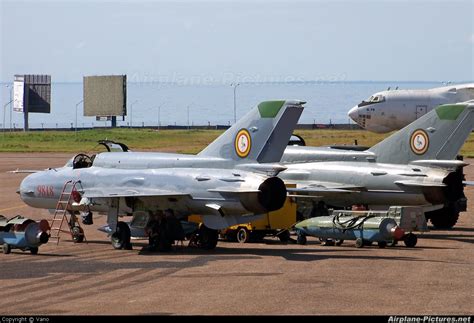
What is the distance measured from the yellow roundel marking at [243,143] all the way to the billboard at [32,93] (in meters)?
148

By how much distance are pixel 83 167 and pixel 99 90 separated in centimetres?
14235

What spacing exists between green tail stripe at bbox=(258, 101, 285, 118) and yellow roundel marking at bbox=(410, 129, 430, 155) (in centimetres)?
663

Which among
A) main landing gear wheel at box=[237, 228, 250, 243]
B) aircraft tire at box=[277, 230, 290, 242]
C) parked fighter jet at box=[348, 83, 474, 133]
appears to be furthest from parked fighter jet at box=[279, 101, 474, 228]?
parked fighter jet at box=[348, 83, 474, 133]

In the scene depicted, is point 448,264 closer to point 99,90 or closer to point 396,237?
point 396,237

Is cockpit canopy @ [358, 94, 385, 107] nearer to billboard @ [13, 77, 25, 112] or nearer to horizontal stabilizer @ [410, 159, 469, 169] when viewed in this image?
horizontal stabilizer @ [410, 159, 469, 169]

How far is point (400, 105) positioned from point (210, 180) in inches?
2074

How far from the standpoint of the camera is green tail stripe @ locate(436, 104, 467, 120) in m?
38.0

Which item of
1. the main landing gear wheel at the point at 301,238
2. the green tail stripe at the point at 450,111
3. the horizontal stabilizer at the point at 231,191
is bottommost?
the main landing gear wheel at the point at 301,238

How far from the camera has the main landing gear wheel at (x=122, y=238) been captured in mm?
33781

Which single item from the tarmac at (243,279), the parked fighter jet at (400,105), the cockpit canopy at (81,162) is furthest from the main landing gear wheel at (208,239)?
the parked fighter jet at (400,105)

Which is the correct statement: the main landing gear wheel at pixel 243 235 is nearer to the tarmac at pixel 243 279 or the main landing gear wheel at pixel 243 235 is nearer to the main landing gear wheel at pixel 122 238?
the tarmac at pixel 243 279

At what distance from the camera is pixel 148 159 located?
35688 mm

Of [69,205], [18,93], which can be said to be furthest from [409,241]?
[18,93]

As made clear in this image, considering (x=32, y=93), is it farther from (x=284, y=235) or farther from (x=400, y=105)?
(x=284, y=235)
